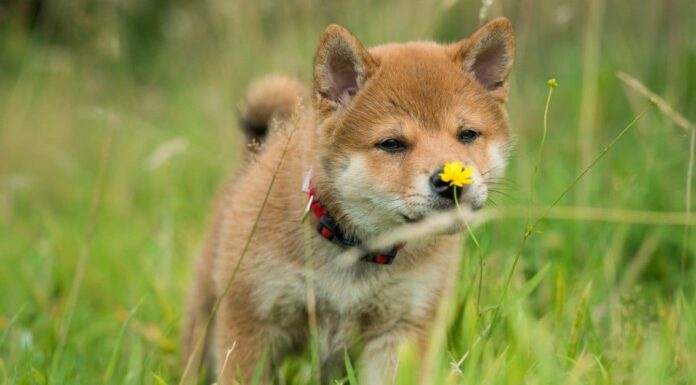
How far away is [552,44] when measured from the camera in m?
7.49

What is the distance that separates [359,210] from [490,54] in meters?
0.78

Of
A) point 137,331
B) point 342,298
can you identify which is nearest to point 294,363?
point 342,298

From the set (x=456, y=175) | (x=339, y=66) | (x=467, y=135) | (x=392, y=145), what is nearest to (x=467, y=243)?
(x=467, y=135)

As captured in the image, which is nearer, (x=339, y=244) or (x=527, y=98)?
(x=339, y=244)

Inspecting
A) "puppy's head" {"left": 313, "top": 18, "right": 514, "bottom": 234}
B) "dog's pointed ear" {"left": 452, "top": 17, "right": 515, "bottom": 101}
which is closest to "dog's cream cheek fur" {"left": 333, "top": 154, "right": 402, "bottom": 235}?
"puppy's head" {"left": 313, "top": 18, "right": 514, "bottom": 234}

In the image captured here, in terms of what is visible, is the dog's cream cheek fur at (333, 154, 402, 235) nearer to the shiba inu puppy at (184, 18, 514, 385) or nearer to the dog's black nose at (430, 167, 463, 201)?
the shiba inu puppy at (184, 18, 514, 385)

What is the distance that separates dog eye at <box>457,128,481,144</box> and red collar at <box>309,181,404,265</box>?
1.45 feet

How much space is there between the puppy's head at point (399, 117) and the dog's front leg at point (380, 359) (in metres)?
0.40

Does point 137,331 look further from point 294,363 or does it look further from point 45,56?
point 45,56

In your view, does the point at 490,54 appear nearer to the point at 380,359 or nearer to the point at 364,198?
the point at 364,198

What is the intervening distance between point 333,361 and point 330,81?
3.47 ft

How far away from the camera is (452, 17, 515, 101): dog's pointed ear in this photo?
11.4 ft

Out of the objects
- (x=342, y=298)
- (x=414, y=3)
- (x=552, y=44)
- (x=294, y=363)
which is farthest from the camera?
(x=552, y=44)

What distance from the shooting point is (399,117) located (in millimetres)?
3330
